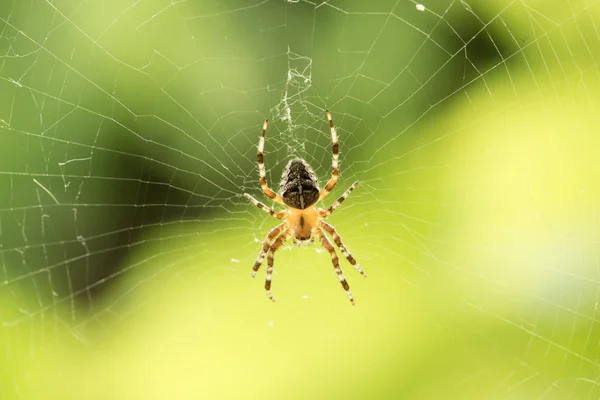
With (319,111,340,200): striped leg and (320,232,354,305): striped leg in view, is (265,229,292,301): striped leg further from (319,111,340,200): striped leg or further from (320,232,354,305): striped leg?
(319,111,340,200): striped leg

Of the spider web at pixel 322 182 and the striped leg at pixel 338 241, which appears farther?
the striped leg at pixel 338 241

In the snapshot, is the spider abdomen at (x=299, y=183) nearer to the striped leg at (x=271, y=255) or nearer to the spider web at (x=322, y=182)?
the spider web at (x=322, y=182)

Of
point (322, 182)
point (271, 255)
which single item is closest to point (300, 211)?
point (322, 182)

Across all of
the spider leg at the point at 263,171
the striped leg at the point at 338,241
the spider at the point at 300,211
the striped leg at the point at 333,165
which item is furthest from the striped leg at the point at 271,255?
the striped leg at the point at 333,165

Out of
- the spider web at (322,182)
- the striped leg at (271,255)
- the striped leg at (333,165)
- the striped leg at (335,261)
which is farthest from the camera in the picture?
the striped leg at (271,255)

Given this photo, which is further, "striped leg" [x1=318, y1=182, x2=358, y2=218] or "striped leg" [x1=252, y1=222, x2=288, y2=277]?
"striped leg" [x1=252, y1=222, x2=288, y2=277]

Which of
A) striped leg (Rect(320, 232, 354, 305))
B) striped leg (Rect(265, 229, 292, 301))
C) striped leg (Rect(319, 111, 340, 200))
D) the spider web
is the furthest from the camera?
striped leg (Rect(265, 229, 292, 301))

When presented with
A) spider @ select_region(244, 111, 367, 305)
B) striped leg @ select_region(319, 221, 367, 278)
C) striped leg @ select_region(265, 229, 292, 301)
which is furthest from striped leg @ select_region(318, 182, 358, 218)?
striped leg @ select_region(265, 229, 292, 301)
